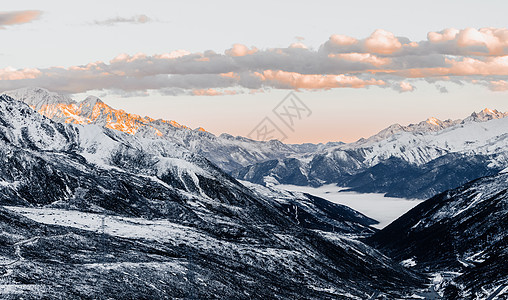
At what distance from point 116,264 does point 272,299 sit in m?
42.2

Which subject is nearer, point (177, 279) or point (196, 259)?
point (177, 279)

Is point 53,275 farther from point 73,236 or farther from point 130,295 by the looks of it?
point 73,236

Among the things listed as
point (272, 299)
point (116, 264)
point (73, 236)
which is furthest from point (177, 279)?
point (73, 236)

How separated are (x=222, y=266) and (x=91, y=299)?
2684 inches

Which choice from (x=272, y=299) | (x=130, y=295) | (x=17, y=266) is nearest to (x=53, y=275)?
(x=17, y=266)

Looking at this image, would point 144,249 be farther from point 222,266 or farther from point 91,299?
point 91,299

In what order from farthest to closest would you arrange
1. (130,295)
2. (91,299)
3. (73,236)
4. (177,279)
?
1. (73,236)
2. (177,279)
3. (130,295)
4. (91,299)

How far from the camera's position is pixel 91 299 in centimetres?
13100

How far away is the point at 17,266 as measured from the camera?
136750 millimetres

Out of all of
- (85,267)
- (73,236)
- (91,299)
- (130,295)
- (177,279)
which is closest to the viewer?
(91,299)

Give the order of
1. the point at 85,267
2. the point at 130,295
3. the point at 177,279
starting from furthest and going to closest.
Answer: the point at 177,279 → the point at 85,267 → the point at 130,295

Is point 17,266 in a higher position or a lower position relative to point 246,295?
higher

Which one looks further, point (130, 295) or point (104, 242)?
point (104, 242)

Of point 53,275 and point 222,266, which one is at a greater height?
point 53,275
